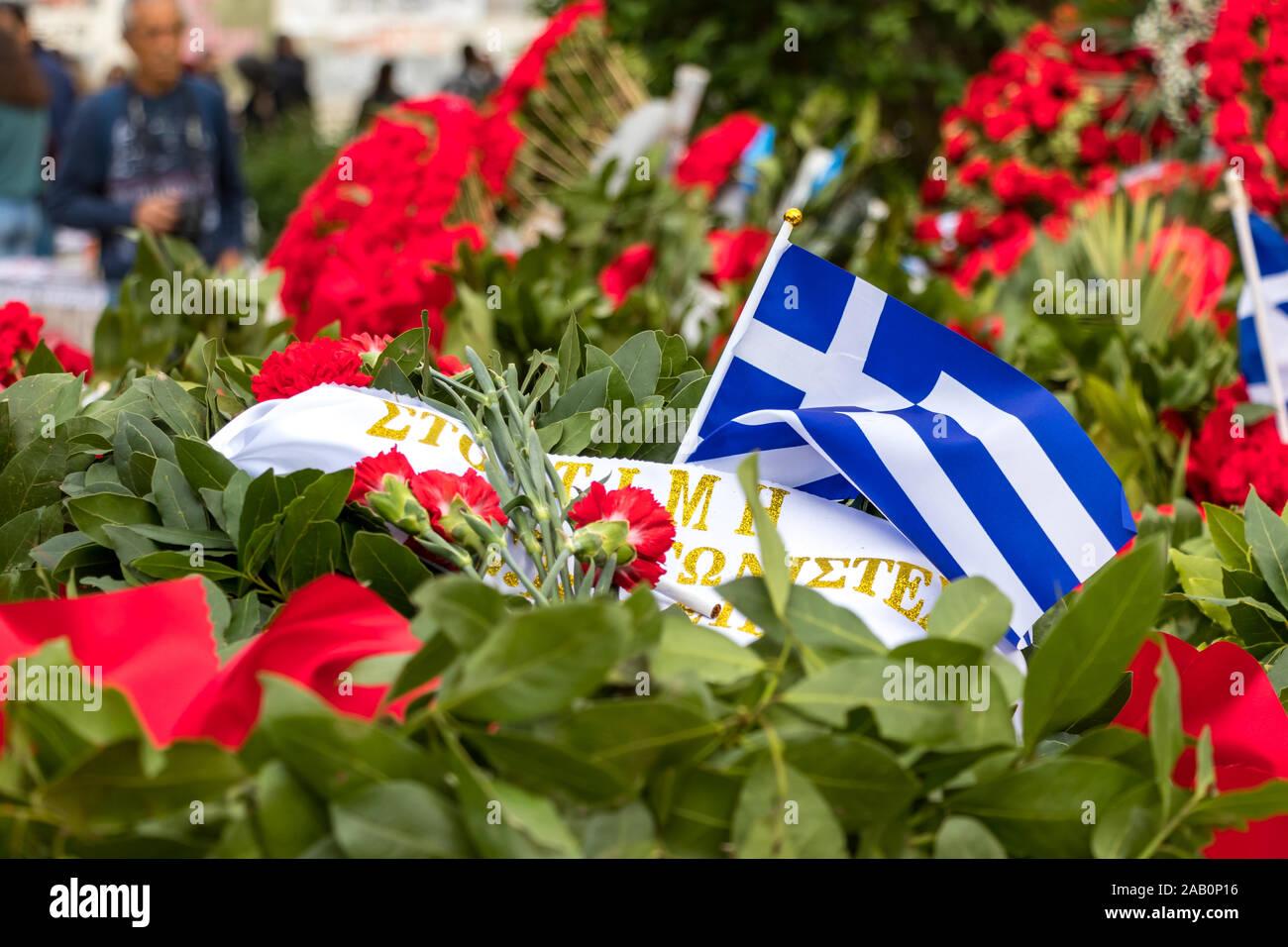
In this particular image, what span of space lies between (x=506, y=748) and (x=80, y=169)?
4.00m

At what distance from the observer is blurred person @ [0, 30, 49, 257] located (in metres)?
5.17

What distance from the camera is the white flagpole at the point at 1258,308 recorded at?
204 centimetres

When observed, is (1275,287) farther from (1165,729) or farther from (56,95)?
(56,95)

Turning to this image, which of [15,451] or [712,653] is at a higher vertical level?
[15,451]

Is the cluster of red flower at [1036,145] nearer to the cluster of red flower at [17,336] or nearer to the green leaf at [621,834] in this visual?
the cluster of red flower at [17,336]

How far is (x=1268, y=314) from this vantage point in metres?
2.23

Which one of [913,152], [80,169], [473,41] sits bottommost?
[80,169]

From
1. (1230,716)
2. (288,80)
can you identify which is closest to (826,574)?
(1230,716)

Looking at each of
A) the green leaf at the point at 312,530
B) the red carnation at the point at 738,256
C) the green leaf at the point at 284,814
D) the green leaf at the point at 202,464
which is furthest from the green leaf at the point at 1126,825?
the red carnation at the point at 738,256

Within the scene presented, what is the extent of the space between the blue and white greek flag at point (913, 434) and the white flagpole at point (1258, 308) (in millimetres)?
998

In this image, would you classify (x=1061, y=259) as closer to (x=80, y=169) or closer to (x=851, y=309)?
(x=851, y=309)

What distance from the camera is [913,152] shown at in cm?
619

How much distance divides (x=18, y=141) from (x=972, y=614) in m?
5.46
